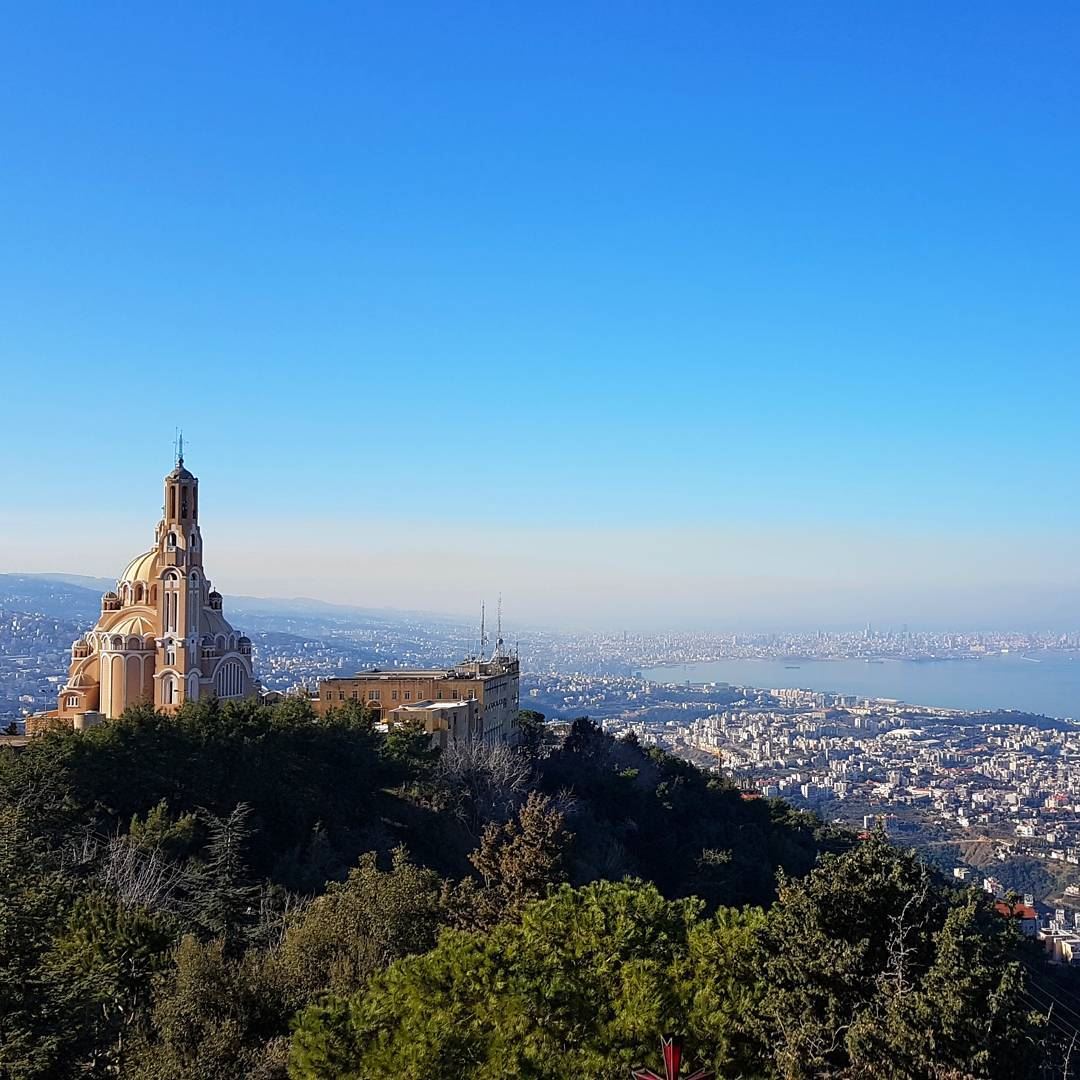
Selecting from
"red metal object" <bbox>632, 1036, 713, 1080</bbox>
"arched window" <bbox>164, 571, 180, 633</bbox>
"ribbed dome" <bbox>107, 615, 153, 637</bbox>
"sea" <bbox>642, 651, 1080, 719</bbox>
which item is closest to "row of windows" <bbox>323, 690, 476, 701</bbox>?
"arched window" <bbox>164, 571, 180, 633</bbox>

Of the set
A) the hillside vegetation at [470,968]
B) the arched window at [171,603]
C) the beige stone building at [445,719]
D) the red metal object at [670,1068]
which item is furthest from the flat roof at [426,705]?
the red metal object at [670,1068]

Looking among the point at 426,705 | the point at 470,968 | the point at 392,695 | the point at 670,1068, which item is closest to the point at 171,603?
the point at 392,695

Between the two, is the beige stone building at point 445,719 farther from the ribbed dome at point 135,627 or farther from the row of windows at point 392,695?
the ribbed dome at point 135,627

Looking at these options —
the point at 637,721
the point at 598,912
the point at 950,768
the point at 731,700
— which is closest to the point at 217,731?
the point at 598,912

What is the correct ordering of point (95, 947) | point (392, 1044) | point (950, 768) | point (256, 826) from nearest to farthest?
1. point (392, 1044)
2. point (95, 947)
3. point (256, 826)
4. point (950, 768)

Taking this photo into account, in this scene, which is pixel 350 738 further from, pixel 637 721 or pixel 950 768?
pixel 637 721

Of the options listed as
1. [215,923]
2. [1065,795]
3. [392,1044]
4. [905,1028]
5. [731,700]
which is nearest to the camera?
[905,1028]

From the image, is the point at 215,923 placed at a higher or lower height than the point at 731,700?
higher
